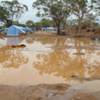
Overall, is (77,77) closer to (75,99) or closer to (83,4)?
(75,99)

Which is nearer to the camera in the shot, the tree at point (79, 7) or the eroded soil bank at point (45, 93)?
the eroded soil bank at point (45, 93)

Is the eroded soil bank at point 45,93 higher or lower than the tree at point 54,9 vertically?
lower

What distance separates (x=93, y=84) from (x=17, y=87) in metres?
2.14

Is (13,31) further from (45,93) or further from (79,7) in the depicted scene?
(45,93)

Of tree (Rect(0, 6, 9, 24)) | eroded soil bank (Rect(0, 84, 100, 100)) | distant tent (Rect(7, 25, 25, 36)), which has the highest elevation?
tree (Rect(0, 6, 9, 24))

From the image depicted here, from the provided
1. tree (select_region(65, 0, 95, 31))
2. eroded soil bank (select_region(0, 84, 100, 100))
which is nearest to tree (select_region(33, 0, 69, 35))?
tree (select_region(65, 0, 95, 31))

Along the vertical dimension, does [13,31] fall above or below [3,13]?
below

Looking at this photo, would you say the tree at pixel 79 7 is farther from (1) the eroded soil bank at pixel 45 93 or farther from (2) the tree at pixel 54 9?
(1) the eroded soil bank at pixel 45 93

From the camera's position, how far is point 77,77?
17.3 feet

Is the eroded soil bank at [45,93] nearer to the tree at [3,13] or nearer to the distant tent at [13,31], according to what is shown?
the distant tent at [13,31]

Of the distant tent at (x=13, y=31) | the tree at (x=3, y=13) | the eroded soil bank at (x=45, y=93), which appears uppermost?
the tree at (x=3, y=13)

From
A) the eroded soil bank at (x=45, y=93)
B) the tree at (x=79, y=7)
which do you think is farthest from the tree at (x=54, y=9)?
the eroded soil bank at (x=45, y=93)

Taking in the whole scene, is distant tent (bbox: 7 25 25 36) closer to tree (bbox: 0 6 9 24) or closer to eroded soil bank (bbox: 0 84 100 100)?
tree (bbox: 0 6 9 24)

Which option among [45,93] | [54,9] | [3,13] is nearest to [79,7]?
[54,9]
